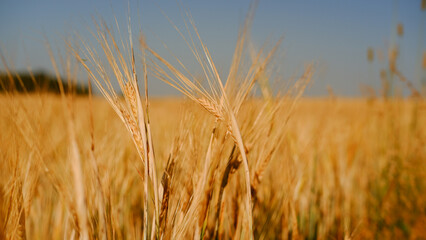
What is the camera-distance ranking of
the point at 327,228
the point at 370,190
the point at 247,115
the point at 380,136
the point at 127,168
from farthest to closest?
the point at 380,136
the point at 370,190
the point at 127,168
the point at 327,228
the point at 247,115

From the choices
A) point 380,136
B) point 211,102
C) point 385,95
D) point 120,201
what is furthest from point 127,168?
point 380,136

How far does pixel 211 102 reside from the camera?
0.64m

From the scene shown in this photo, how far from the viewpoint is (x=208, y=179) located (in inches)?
27.5

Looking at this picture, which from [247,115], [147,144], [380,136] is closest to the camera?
[147,144]

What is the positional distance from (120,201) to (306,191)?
90 cm

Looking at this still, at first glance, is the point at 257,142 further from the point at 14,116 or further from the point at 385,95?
the point at 385,95

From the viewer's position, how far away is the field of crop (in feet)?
2.07

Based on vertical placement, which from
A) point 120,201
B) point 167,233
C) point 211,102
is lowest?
point 120,201

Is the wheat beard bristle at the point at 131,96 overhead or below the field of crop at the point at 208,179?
overhead

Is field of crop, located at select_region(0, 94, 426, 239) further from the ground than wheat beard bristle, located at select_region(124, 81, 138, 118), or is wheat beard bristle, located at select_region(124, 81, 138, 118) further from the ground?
wheat beard bristle, located at select_region(124, 81, 138, 118)

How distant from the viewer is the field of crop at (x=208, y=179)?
63 cm

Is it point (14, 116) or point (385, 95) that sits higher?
point (385, 95)

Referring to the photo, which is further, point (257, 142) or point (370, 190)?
point (370, 190)

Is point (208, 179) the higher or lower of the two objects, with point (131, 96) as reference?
lower
